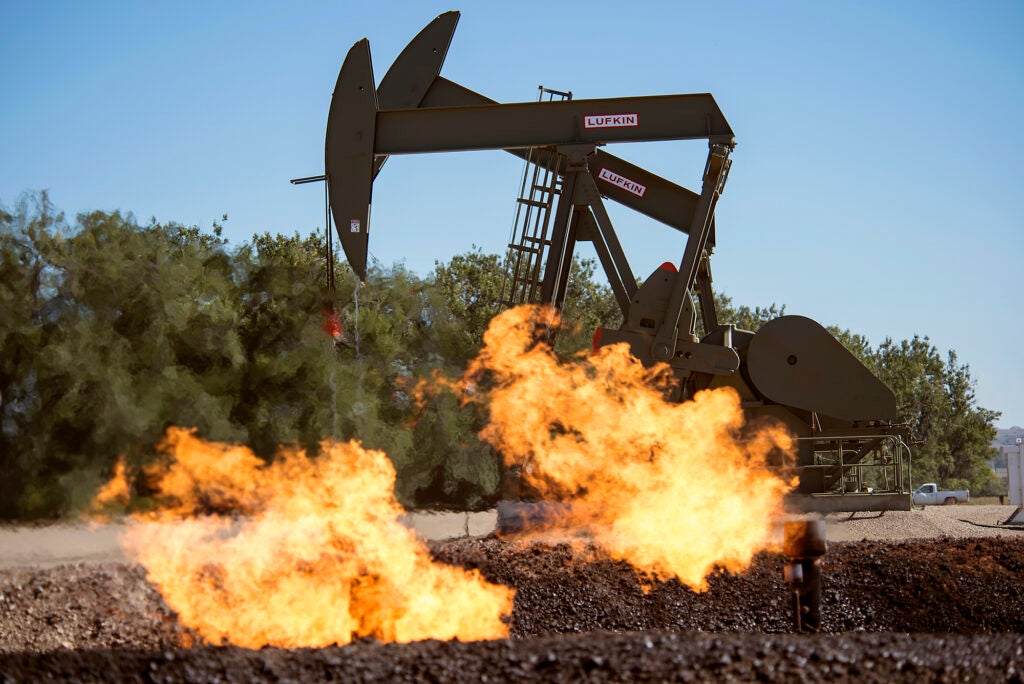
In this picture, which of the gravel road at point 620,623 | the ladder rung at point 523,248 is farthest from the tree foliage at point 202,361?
the gravel road at point 620,623

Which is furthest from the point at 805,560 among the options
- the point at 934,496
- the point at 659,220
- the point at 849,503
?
the point at 934,496

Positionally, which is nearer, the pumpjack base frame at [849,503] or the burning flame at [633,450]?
the burning flame at [633,450]

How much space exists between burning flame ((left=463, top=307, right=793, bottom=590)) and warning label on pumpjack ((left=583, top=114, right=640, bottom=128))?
2.89m

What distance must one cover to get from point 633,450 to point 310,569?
502 centimetres

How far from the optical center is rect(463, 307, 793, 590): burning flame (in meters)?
13.5

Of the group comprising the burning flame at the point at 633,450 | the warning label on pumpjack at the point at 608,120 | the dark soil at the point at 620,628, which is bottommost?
the dark soil at the point at 620,628

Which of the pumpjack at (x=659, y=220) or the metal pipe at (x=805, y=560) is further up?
the pumpjack at (x=659, y=220)

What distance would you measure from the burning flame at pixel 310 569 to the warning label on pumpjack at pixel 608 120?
19.2 feet

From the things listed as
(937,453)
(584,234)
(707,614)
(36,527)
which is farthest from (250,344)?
(937,453)

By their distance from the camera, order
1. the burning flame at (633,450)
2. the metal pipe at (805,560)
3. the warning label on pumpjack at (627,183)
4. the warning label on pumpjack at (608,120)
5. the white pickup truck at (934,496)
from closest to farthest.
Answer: the metal pipe at (805,560)
the burning flame at (633,450)
the warning label on pumpjack at (608,120)
the warning label on pumpjack at (627,183)
the white pickup truck at (934,496)

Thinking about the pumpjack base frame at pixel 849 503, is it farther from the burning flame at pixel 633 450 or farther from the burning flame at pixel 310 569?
the burning flame at pixel 310 569

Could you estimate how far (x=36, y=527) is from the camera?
14734 millimetres

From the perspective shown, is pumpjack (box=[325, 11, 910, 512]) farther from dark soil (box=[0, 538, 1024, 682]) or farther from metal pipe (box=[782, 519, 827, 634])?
metal pipe (box=[782, 519, 827, 634])

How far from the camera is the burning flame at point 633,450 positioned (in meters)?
13.5
